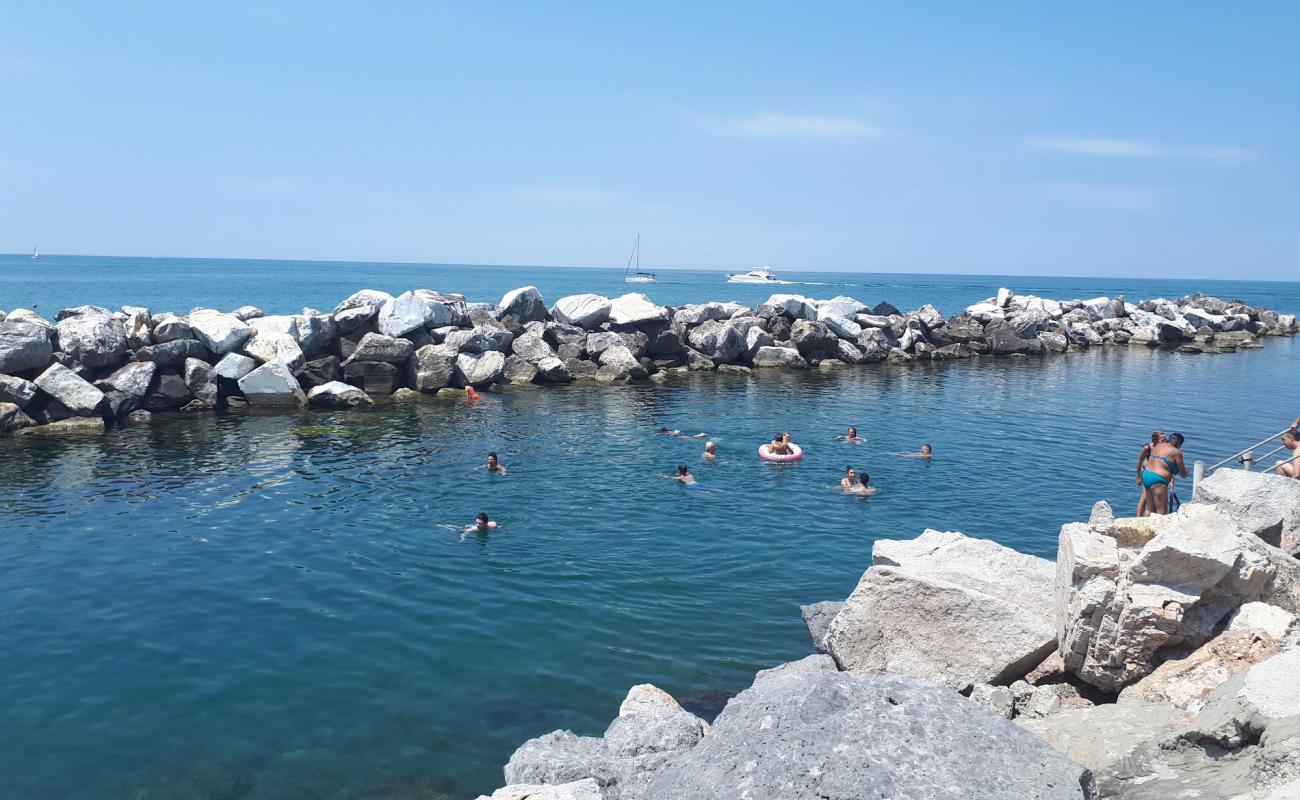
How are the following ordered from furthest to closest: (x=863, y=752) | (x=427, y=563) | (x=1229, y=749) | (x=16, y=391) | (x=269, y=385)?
(x=269, y=385)
(x=16, y=391)
(x=427, y=563)
(x=1229, y=749)
(x=863, y=752)

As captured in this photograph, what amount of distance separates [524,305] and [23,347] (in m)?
22.0

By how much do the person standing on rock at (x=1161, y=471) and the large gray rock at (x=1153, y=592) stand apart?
27.6 feet

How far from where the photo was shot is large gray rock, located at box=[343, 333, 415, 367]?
36344mm

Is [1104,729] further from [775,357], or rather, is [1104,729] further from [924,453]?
[775,357]

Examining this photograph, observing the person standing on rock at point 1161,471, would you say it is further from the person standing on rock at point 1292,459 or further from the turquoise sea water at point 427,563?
the turquoise sea water at point 427,563

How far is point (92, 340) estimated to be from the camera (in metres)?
30.9

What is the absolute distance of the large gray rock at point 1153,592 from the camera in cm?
919

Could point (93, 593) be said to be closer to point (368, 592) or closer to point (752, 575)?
point (368, 592)

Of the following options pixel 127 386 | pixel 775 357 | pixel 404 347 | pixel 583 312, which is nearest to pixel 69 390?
pixel 127 386

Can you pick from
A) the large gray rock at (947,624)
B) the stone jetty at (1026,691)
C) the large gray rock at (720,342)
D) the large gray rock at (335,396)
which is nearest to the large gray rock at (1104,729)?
the stone jetty at (1026,691)

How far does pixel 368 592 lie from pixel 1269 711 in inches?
542

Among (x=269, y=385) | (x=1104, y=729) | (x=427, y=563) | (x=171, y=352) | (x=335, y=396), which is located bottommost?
(x=427, y=563)

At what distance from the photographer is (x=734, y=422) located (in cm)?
3272

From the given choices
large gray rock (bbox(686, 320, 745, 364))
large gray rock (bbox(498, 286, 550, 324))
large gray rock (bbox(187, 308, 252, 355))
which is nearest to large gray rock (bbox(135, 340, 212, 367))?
large gray rock (bbox(187, 308, 252, 355))
